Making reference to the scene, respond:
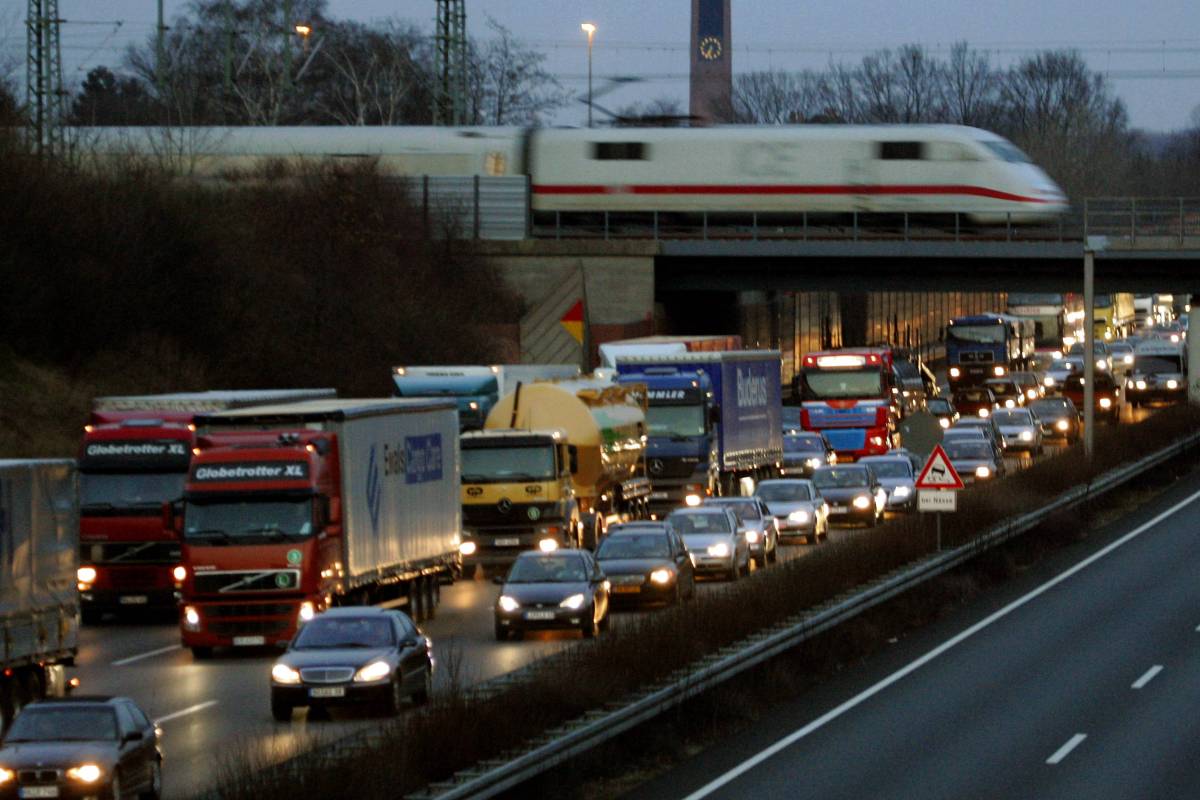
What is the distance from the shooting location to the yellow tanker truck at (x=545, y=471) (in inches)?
1560

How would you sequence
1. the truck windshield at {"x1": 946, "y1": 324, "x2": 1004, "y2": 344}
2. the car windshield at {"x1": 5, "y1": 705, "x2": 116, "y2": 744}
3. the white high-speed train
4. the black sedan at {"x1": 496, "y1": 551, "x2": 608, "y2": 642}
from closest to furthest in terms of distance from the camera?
the car windshield at {"x1": 5, "y1": 705, "x2": 116, "y2": 744} → the black sedan at {"x1": 496, "y1": 551, "x2": 608, "y2": 642} → the white high-speed train → the truck windshield at {"x1": 946, "y1": 324, "x2": 1004, "y2": 344}

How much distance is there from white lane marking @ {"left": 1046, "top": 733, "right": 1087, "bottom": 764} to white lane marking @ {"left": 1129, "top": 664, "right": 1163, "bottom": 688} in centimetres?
398

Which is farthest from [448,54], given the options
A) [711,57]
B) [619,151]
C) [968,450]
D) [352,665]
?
[711,57]

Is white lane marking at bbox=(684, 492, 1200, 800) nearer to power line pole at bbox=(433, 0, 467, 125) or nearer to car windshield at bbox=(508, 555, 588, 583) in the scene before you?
car windshield at bbox=(508, 555, 588, 583)

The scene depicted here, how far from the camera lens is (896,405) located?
6588 cm

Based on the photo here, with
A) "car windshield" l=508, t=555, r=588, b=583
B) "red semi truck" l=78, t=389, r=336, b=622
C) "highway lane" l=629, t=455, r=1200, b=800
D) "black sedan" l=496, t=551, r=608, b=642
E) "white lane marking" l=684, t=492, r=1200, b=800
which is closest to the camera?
"highway lane" l=629, t=455, r=1200, b=800

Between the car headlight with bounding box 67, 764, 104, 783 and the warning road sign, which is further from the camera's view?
the warning road sign

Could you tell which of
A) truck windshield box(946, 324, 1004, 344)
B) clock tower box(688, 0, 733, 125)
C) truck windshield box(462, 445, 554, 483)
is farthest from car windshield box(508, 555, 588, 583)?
clock tower box(688, 0, 733, 125)

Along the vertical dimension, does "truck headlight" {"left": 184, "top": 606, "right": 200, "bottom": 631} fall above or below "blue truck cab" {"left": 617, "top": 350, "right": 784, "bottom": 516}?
below

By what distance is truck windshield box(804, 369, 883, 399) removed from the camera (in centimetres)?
6394

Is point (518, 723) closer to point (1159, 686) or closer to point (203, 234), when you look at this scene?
point (1159, 686)

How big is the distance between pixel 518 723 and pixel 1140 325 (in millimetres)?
162515

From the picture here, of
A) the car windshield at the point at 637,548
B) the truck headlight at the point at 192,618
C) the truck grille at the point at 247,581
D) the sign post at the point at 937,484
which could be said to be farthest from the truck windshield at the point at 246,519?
the sign post at the point at 937,484

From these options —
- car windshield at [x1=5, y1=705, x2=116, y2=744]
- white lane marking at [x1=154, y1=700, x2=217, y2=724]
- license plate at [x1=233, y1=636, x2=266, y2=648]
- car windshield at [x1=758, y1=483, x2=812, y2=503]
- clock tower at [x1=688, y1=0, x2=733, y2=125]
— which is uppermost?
clock tower at [x1=688, y1=0, x2=733, y2=125]
